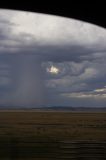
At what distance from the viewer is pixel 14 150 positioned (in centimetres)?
1446

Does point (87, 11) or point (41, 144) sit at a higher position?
point (87, 11)

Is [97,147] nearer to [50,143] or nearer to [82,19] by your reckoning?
[50,143]

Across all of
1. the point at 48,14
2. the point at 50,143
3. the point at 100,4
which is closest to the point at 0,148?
the point at 50,143

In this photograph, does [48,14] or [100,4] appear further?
[48,14]

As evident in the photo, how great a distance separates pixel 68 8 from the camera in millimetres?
9203

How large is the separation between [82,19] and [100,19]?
434 millimetres

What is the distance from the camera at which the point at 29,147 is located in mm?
14969

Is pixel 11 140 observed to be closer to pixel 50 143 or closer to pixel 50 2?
pixel 50 143

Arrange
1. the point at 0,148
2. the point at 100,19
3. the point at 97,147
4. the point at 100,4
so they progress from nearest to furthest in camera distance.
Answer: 1. the point at 100,4
2. the point at 100,19
3. the point at 97,147
4. the point at 0,148

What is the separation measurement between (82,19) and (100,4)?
1.06 metres

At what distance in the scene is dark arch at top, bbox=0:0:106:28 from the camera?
895cm

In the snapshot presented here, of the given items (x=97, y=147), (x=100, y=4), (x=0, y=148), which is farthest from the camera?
(x=0, y=148)

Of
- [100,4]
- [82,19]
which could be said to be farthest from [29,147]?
[100,4]

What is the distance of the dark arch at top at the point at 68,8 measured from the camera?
352 inches
